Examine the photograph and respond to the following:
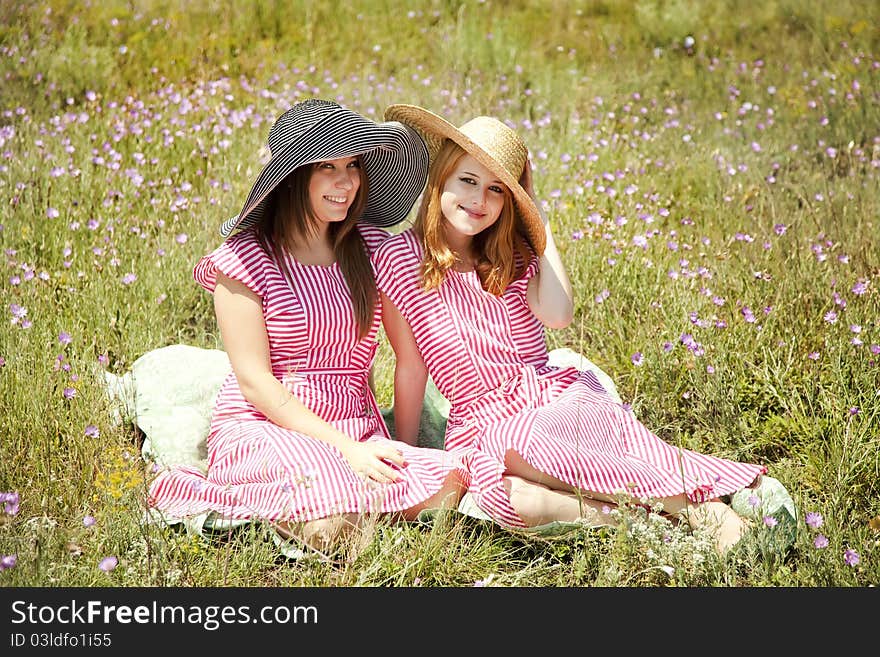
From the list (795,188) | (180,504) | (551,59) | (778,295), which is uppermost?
(551,59)

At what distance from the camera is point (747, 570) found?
2889mm

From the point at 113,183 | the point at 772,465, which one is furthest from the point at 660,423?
the point at 113,183

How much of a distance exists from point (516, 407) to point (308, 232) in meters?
0.89

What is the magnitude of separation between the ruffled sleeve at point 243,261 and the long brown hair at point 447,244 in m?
0.52

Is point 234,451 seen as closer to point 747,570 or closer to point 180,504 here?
point 180,504

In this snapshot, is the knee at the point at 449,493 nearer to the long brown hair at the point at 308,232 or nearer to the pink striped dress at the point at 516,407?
the pink striped dress at the point at 516,407

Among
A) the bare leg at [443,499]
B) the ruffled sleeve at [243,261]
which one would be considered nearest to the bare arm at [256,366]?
the ruffled sleeve at [243,261]

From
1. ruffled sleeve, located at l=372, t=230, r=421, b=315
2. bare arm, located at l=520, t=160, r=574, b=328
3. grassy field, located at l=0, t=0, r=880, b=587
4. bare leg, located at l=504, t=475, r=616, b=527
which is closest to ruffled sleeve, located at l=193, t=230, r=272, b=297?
ruffled sleeve, located at l=372, t=230, r=421, b=315

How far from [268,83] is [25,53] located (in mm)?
1654

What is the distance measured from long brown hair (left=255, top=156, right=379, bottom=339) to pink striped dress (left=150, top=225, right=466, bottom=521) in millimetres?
33

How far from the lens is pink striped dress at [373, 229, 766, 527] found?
9.91 ft

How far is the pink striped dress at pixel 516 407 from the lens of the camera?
3.02 m

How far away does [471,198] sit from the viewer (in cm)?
327

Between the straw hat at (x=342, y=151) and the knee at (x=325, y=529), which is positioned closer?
the knee at (x=325, y=529)
